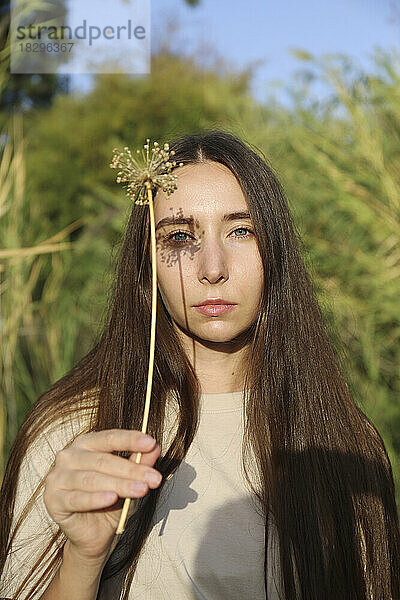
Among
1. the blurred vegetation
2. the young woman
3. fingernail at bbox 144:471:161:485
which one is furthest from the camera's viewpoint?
the blurred vegetation

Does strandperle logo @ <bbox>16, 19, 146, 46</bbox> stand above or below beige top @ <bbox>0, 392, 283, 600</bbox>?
above

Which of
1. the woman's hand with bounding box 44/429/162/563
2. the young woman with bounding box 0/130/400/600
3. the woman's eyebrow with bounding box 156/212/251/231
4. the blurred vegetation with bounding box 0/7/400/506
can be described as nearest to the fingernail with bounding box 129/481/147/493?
the woman's hand with bounding box 44/429/162/563

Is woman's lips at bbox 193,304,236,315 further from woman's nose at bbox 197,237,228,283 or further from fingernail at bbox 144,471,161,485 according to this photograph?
fingernail at bbox 144,471,161,485

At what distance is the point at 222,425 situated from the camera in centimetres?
130

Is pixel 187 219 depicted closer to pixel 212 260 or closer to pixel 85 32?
pixel 212 260

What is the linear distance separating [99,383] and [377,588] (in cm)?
61

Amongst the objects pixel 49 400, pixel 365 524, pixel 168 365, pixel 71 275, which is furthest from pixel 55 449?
pixel 71 275

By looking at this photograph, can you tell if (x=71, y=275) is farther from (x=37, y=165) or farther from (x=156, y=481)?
(x=156, y=481)

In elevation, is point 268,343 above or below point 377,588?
above

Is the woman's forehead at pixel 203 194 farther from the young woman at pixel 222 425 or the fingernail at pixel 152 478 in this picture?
the fingernail at pixel 152 478

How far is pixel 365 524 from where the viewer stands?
129 cm

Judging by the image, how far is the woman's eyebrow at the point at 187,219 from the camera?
1211 millimetres

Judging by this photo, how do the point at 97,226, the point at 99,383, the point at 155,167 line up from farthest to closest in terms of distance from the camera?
the point at 97,226
the point at 99,383
the point at 155,167

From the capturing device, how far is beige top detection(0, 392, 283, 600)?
44.8 inches
